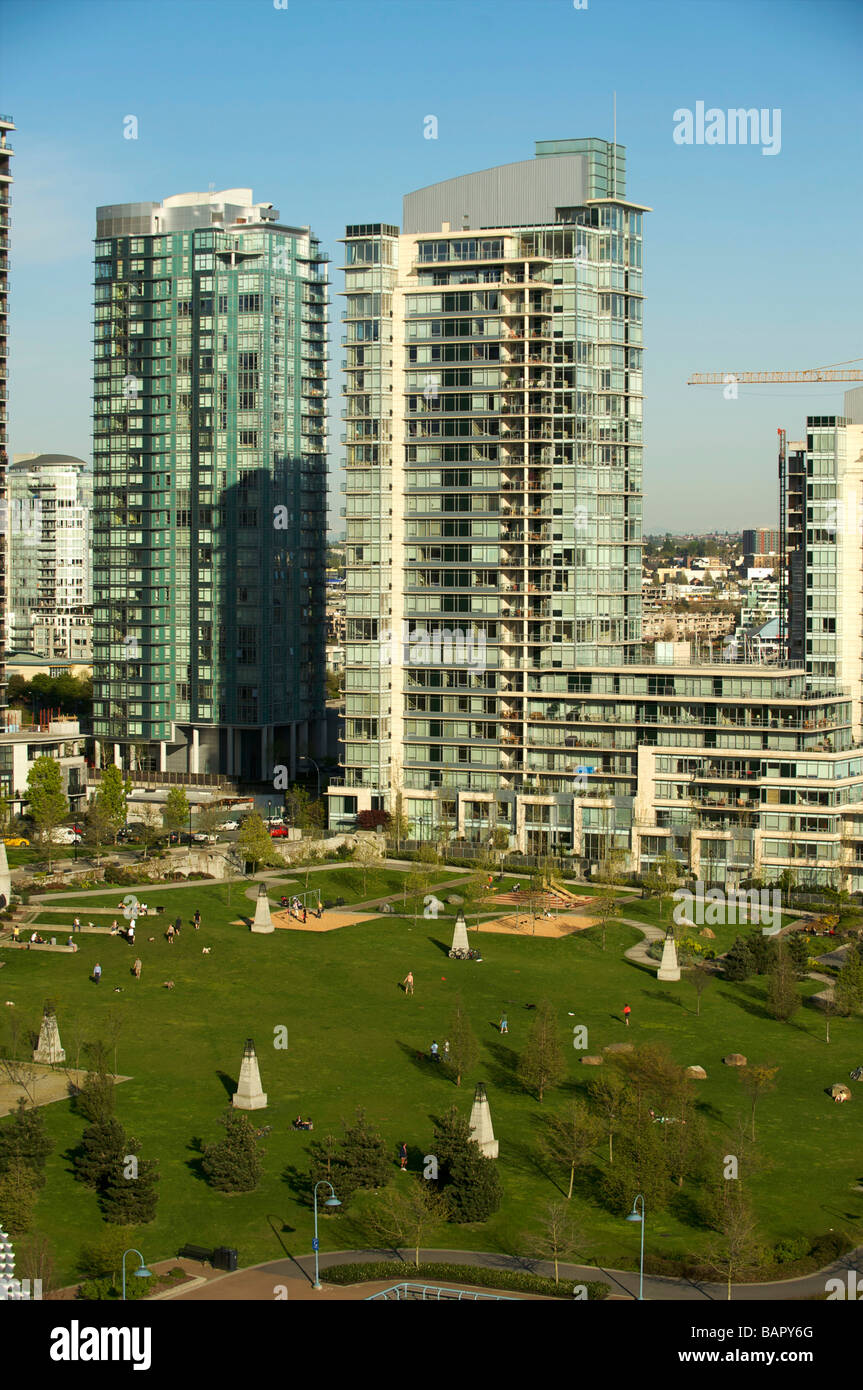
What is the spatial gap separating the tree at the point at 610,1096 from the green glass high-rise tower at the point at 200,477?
97913mm

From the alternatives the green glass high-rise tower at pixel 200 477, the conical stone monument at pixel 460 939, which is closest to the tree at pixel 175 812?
the green glass high-rise tower at pixel 200 477

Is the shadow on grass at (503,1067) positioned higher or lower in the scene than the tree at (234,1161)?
lower

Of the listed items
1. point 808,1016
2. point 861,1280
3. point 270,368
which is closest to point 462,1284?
point 861,1280

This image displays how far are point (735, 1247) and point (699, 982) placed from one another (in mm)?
37211

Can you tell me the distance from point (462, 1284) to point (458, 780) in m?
78.9

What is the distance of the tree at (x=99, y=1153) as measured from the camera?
61.2 m

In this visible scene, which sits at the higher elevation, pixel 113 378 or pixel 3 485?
pixel 113 378

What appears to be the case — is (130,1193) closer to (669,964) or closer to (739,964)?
(669,964)

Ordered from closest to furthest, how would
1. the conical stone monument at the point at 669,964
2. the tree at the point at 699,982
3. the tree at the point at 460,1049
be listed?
1. the tree at the point at 460,1049
2. the tree at the point at 699,982
3. the conical stone monument at the point at 669,964

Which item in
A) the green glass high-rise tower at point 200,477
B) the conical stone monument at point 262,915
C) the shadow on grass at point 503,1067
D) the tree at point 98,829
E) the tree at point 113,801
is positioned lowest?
the shadow on grass at point 503,1067

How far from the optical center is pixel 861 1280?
183ft

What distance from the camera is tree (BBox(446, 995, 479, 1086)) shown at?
2970 inches

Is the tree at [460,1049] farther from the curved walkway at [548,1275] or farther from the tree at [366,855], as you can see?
the tree at [366,855]
